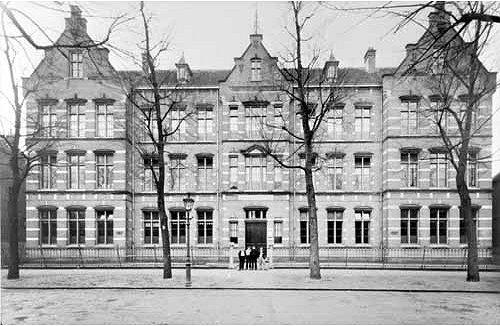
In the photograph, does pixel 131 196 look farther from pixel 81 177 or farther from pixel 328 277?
pixel 328 277

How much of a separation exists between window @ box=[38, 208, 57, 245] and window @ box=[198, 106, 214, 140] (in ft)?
38.5

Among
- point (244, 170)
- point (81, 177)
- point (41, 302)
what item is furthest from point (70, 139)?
point (41, 302)

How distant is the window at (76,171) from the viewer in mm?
28484

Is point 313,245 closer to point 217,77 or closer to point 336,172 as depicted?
point 336,172

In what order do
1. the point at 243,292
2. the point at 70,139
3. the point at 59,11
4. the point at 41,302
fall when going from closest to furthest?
the point at 59,11 → the point at 41,302 → the point at 243,292 → the point at 70,139

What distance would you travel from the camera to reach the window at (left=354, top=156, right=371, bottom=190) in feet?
96.4

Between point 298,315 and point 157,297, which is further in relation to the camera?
point 157,297

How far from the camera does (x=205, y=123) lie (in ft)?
98.6

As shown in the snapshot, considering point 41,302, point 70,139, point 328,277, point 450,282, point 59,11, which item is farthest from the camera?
point 70,139

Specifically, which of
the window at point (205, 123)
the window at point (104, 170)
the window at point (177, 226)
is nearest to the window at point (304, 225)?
the window at point (177, 226)

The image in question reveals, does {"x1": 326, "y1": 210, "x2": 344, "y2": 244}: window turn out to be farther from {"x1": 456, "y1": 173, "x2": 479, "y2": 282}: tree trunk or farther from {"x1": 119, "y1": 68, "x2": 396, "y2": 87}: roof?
{"x1": 456, "y1": 173, "x2": 479, "y2": 282}: tree trunk

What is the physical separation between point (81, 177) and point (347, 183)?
19.1 metres

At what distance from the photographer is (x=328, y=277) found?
61.3 ft

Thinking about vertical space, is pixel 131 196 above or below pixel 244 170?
below
